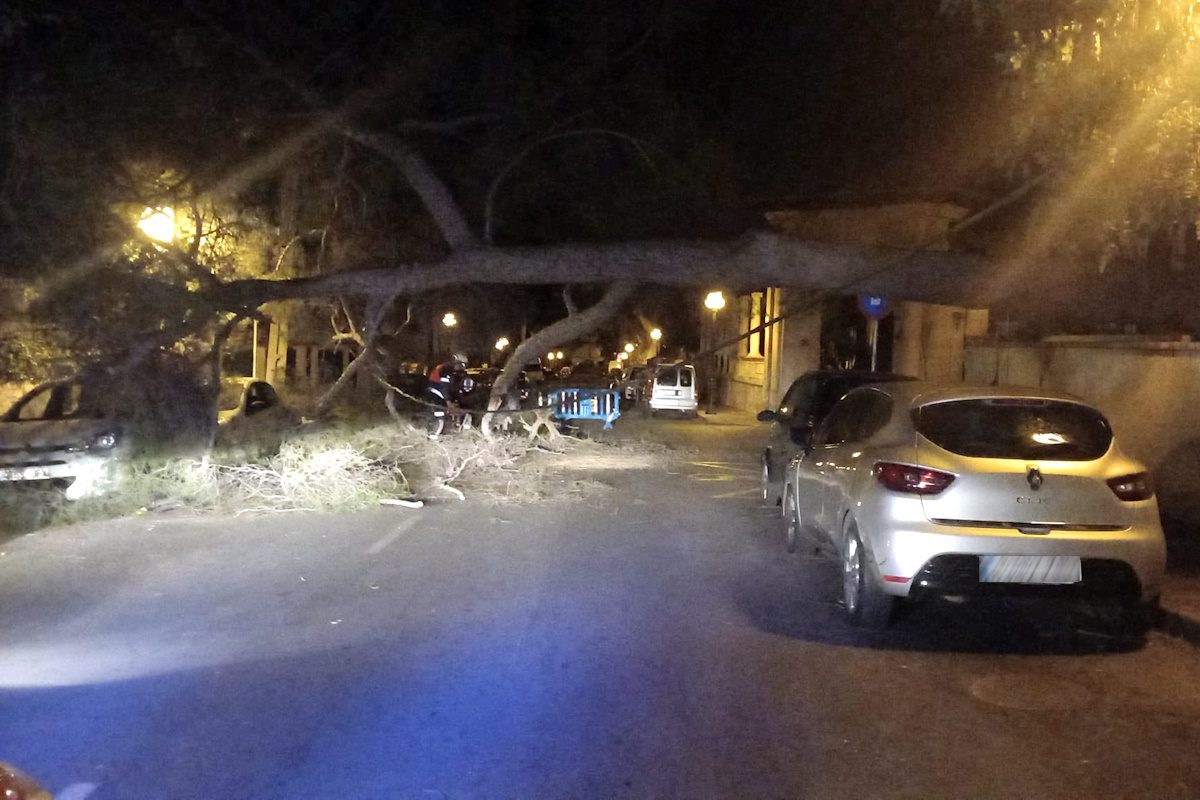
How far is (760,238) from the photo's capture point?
1198 cm

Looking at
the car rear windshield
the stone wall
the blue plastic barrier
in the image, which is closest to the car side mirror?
the car rear windshield

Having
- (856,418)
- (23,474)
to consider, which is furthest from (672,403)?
(856,418)

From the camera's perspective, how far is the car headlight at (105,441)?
1323 centimetres

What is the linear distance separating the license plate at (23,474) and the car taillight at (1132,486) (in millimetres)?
11108

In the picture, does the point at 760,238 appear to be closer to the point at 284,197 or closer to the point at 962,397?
the point at 962,397

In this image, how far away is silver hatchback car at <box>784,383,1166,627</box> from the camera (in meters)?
7.14

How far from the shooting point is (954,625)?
8180 millimetres

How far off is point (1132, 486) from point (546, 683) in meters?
3.99

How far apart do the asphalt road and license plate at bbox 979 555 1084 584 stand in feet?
1.81

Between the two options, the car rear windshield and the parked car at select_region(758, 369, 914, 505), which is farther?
the parked car at select_region(758, 369, 914, 505)

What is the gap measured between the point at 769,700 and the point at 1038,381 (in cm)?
1014

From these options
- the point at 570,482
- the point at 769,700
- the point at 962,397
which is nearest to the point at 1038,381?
the point at 570,482

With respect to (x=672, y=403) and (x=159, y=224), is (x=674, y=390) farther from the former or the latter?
(x=159, y=224)

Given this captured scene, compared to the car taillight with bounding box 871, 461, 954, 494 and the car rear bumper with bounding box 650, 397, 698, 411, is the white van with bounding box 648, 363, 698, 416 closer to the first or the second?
the car rear bumper with bounding box 650, 397, 698, 411
